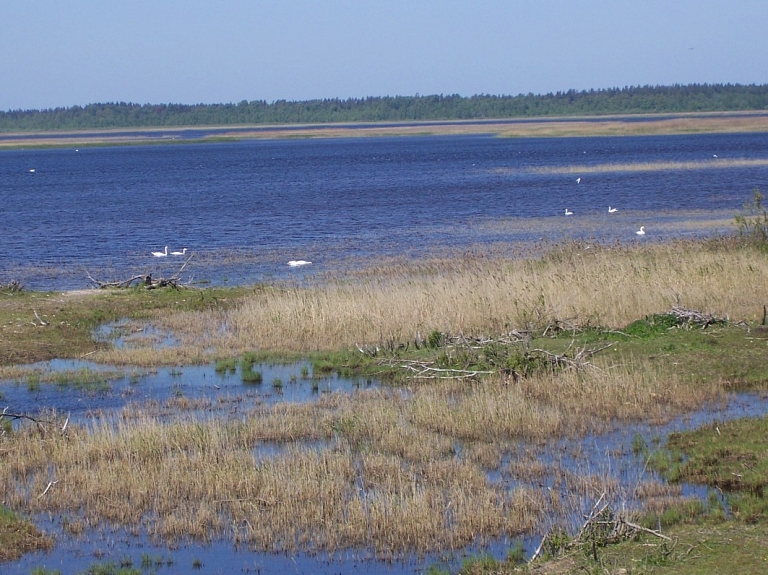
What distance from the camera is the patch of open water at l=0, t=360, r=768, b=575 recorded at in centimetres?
931

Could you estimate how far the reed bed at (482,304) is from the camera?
60.1 ft

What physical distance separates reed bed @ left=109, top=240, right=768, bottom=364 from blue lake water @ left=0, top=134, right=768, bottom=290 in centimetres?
801

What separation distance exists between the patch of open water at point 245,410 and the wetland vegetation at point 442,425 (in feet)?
0.51

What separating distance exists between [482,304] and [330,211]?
112ft

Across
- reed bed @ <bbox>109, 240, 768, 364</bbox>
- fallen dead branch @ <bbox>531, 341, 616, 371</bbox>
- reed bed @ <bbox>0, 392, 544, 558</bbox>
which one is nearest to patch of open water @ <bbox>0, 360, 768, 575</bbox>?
reed bed @ <bbox>0, 392, 544, 558</bbox>

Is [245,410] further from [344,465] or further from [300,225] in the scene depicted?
[300,225]

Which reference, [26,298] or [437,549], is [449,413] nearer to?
[437,549]

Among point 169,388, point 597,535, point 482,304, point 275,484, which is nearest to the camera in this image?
point 597,535

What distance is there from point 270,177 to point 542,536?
77726 millimetres

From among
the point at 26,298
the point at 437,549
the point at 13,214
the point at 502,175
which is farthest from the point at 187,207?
the point at 437,549

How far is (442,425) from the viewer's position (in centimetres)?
1298

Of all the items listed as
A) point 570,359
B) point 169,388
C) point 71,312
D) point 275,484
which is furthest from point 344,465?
point 71,312

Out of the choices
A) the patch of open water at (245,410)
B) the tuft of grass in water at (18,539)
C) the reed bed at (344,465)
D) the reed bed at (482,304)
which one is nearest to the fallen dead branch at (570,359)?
the reed bed at (344,465)

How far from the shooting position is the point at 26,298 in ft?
79.1
